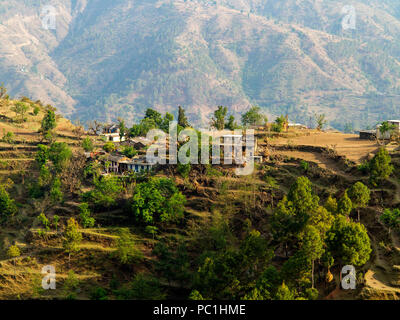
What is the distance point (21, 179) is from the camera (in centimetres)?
5525

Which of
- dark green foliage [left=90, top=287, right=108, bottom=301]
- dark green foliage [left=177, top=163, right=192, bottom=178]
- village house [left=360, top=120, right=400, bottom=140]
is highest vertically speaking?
village house [left=360, top=120, right=400, bottom=140]

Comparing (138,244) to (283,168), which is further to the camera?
(283,168)

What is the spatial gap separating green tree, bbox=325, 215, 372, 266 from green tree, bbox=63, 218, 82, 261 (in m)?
19.8

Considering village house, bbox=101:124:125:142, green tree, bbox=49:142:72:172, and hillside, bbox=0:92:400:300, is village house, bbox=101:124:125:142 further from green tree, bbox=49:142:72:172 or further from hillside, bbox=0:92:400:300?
hillside, bbox=0:92:400:300

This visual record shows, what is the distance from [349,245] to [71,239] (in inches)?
847

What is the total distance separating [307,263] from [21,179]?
3766 centimetres

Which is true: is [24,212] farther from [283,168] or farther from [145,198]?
[283,168]

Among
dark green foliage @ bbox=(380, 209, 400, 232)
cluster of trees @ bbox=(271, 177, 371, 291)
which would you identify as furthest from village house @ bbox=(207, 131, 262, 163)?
dark green foliage @ bbox=(380, 209, 400, 232)

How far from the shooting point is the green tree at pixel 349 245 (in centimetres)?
2888

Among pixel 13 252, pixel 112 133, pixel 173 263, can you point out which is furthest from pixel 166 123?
pixel 173 263

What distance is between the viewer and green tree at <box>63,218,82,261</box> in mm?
38719

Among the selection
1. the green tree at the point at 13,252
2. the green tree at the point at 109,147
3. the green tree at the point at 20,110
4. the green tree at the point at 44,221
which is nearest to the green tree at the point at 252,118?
the green tree at the point at 109,147

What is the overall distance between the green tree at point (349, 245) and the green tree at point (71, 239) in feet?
64.8
